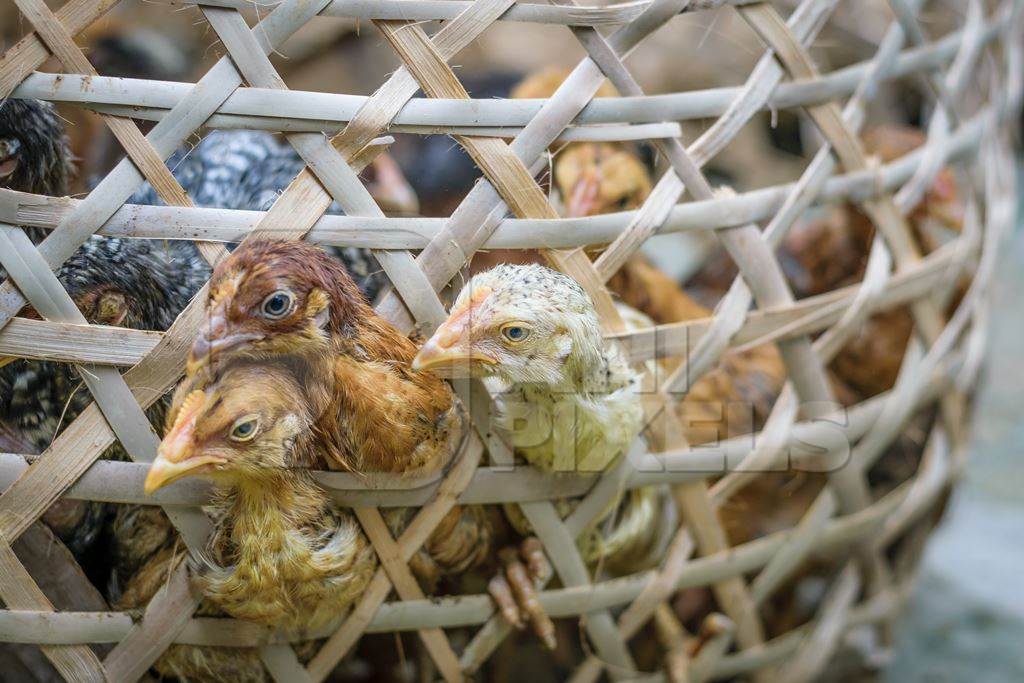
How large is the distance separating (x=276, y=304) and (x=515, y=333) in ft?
0.49

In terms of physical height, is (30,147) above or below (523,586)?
above

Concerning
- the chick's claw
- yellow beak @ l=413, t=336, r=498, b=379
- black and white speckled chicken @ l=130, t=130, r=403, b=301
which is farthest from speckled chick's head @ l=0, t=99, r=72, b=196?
the chick's claw

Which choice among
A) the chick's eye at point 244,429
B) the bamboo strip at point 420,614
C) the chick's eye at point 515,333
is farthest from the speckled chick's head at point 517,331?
the bamboo strip at point 420,614

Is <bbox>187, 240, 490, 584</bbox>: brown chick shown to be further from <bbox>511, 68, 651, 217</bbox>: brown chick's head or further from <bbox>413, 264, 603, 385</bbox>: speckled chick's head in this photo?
<bbox>511, 68, 651, 217</bbox>: brown chick's head

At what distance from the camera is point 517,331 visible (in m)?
0.58

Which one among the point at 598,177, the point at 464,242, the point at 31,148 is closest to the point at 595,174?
the point at 598,177

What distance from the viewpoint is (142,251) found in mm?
636

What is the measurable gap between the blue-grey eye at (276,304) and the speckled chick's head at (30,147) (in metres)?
0.22

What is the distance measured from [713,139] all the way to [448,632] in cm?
46

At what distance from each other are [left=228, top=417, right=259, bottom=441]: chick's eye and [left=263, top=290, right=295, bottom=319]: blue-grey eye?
66 mm

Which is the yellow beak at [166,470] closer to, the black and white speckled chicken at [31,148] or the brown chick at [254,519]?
the brown chick at [254,519]

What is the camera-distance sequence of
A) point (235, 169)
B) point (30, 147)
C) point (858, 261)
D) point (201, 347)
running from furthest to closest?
point (858, 261), point (235, 169), point (30, 147), point (201, 347)

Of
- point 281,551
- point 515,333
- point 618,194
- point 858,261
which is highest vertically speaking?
point 858,261

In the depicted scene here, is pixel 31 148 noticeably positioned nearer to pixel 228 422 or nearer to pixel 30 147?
pixel 30 147
